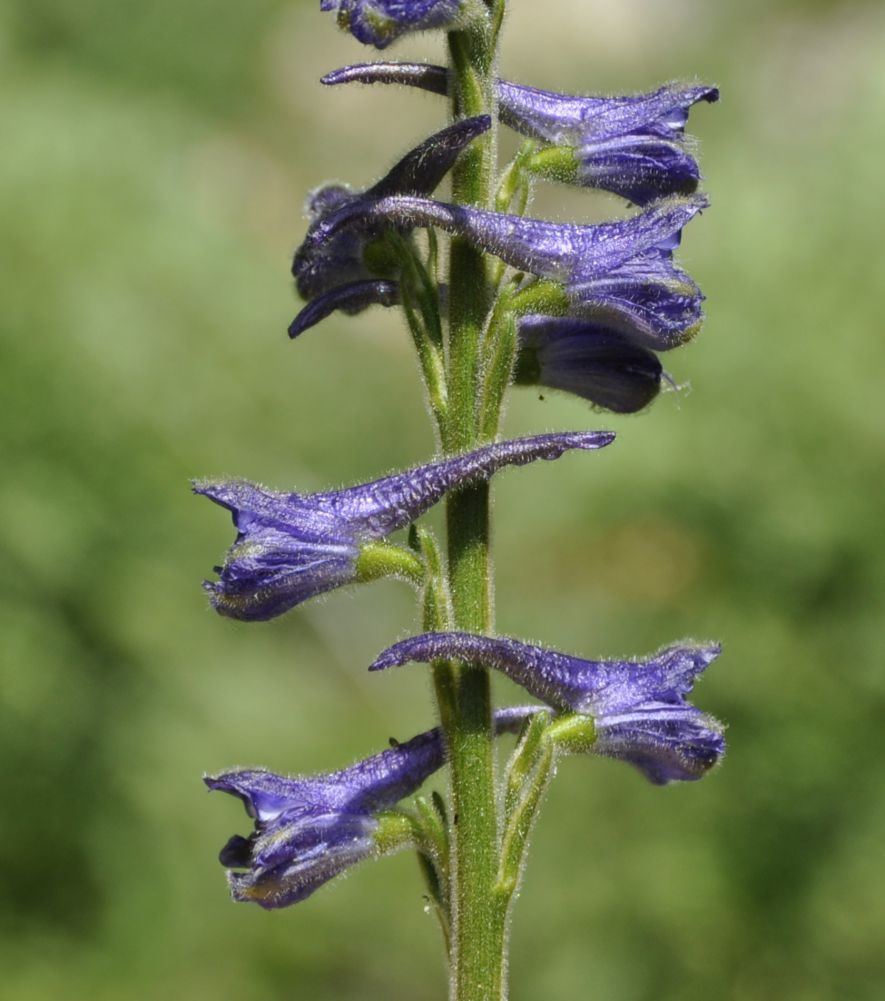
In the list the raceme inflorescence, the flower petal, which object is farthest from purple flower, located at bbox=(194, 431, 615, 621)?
the flower petal

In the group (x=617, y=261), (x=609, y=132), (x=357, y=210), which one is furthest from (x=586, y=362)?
(x=357, y=210)

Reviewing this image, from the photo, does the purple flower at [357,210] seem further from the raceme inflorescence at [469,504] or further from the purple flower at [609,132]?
the purple flower at [609,132]

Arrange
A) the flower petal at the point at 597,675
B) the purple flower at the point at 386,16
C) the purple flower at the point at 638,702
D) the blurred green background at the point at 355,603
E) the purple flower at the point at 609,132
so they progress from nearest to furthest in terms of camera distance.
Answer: the purple flower at the point at 386,16, the flower petal at the point at 597,675, the purple flower at the point at 638,702, the purple flower at the point at 609,132, the blurred green background at the point at 355,603

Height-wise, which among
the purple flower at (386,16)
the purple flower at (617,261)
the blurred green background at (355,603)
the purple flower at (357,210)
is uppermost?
the blurred green background at (355,603)

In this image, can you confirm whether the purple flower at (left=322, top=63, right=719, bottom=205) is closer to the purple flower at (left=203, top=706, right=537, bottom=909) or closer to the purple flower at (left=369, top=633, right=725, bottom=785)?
the purple flower at (left=369, top=633, right=725, bottom=785)

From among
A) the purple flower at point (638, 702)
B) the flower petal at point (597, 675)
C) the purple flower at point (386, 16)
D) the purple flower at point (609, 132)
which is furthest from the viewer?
the purple flower at point (609, 132)

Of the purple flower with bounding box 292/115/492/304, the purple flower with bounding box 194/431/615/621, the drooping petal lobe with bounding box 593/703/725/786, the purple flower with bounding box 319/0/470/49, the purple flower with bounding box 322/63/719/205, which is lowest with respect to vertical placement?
the drooping petal lobe with bounding box 593/703/725/786

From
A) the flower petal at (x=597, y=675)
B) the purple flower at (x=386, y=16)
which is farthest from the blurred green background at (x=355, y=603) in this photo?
the purple flower at (x=386, y=16)
